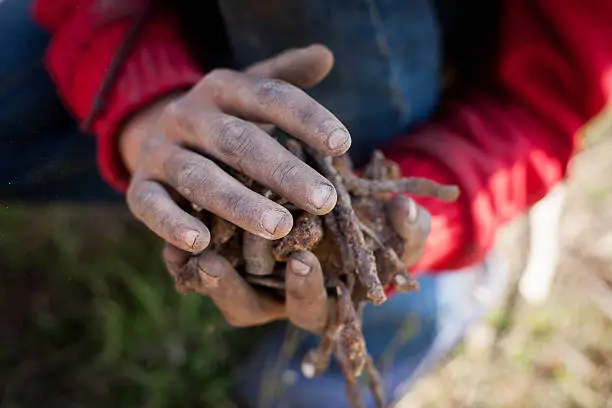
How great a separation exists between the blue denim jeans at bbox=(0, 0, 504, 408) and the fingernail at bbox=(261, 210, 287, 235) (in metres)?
0.40

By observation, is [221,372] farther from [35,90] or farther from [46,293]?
[35,90]

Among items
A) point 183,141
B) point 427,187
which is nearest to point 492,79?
point 427,187

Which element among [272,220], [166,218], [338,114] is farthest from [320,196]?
[338,114]

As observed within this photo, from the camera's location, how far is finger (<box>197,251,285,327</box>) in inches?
25.0

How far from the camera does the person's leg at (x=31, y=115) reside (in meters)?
1.03

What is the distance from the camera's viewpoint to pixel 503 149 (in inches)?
38.2

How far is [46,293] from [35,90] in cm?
41

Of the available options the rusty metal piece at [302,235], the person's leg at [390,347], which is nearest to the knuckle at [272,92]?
the rusty metal piece at [302,235]

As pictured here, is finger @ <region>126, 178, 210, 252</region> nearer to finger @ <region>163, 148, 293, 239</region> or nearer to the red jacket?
finger @ <region>163, 148, 293, 239</region>

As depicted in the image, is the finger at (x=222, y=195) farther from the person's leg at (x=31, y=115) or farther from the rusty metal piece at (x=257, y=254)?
the person's leg at (x=31, y=115)

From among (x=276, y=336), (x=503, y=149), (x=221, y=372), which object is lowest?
(x=221, y=372)

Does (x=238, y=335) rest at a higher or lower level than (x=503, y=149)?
lower

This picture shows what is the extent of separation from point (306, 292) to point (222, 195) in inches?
4.3

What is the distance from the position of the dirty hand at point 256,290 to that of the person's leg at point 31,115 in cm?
44
